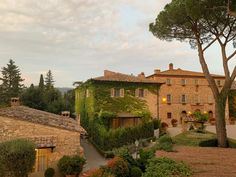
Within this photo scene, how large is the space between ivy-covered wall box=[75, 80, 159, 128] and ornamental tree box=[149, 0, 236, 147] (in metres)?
10.1

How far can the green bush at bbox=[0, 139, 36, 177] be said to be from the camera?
16.1 metres

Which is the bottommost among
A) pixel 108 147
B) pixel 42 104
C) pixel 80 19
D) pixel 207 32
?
pixel 108 147

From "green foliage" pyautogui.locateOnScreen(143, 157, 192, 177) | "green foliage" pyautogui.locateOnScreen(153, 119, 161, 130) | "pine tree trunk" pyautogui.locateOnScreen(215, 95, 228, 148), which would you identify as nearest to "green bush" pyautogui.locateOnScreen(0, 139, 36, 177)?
"green foliage" pyautogui.locateOnScreen(143, 157, 192, 177)

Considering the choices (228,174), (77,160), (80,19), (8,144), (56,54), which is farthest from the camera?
Result: (56,54)

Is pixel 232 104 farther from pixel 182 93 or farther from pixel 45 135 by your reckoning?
pixel 45 135

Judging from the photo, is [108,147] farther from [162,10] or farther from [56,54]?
[56,54]

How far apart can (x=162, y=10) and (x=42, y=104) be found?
31.7 meters

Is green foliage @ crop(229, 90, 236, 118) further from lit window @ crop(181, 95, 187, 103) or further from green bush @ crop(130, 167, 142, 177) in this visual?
green bush @ crop(130, 167, 142, 177)

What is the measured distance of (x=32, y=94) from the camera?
164 ft

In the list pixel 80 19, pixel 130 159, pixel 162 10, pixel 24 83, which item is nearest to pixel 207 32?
pixel 162 10

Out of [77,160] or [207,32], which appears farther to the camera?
[207,32]

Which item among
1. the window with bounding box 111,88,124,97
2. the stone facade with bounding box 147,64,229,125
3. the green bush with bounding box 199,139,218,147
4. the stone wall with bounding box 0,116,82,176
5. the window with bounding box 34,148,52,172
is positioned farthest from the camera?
the stone facade with bounding box 147,64,229,125

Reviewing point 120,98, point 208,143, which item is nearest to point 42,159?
point 208,143

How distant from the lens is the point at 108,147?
2830cm
